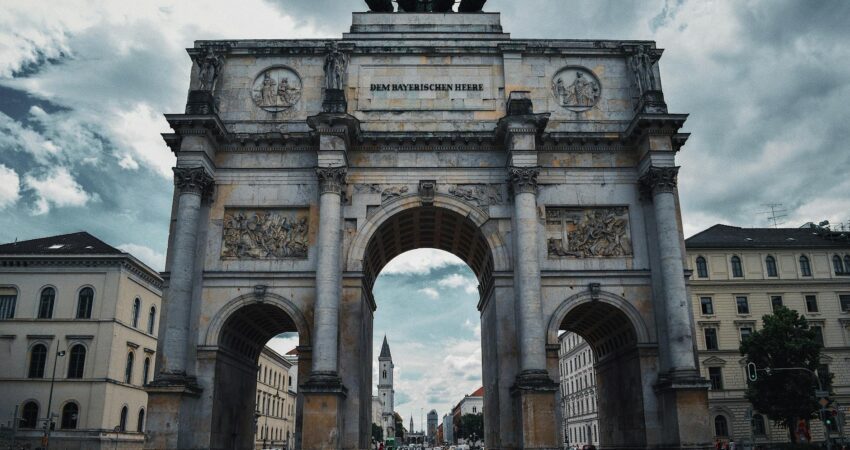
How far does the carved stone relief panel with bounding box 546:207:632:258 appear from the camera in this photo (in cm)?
2556

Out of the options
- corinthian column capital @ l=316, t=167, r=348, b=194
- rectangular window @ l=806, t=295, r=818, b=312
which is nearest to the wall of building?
corinthian column capital @ l=316, t=167, r=348, b=194

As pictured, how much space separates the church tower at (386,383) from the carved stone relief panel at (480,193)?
140670 mm

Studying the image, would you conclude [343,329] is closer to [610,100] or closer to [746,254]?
[610,100]

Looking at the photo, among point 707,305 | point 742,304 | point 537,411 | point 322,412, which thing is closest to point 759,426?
point 742,304

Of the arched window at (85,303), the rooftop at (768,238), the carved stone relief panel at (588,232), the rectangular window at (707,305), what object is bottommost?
the carved stone relief panel at (588,232)

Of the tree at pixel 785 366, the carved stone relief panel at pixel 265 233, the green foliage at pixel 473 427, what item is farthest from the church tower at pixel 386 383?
the carved stone relief panel at pixel 265 233

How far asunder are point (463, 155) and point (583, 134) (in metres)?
4.52

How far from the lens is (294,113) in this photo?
27.1 m

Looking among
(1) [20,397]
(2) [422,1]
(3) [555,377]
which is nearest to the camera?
(3) [555,377]

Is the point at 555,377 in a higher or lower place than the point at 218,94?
lower

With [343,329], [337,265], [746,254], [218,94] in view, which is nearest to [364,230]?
[337,265]

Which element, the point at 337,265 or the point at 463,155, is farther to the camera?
the point at 463,155

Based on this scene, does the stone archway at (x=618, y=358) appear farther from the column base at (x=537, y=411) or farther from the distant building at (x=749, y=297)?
the distant building at (x=749, y=297)

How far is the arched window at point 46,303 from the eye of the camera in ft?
146
